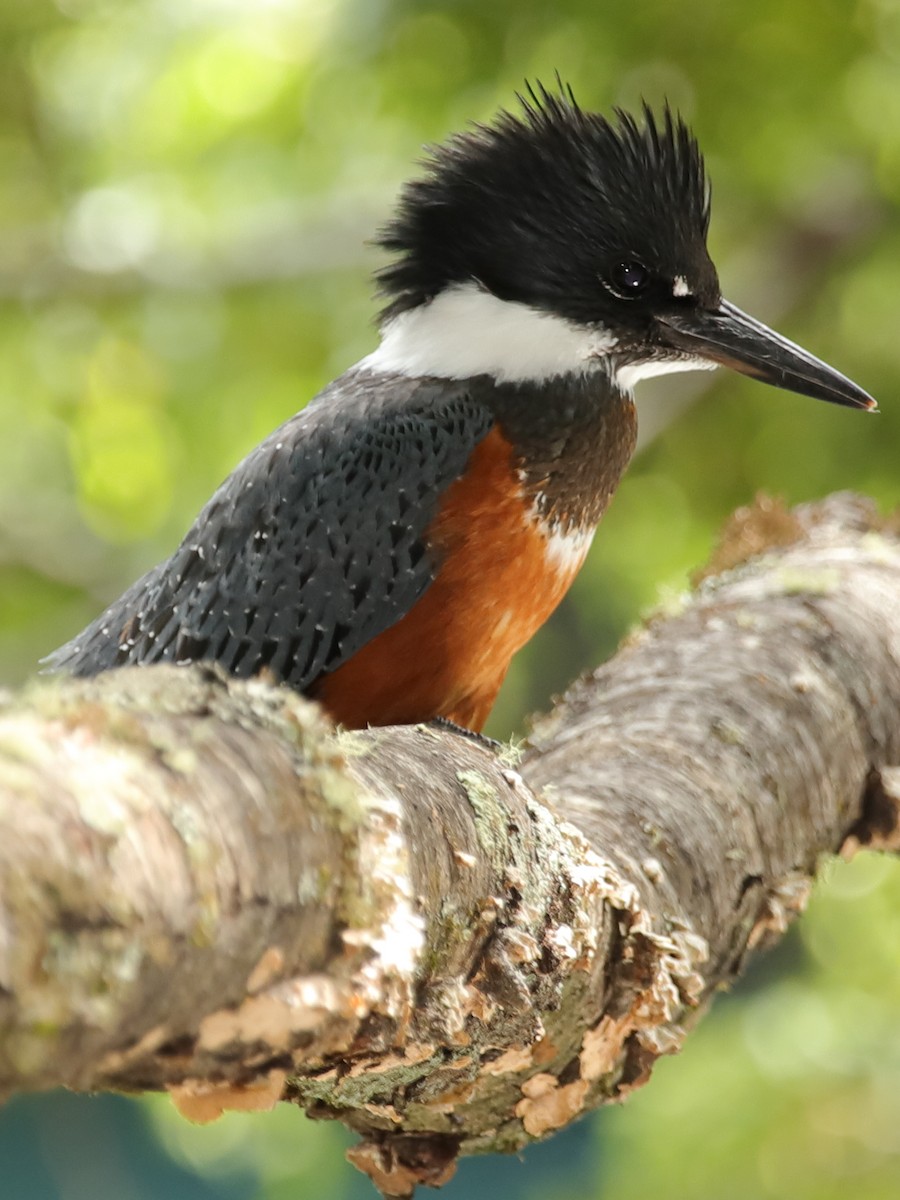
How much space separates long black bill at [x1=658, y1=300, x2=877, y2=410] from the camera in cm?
240

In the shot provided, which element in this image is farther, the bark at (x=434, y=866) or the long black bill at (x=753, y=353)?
the long black bill at (x=753, y=353)

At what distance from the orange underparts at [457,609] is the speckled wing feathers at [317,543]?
0.09 ft

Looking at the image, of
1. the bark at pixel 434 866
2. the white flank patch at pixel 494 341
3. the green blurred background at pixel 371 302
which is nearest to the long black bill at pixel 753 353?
the white flank patch at pixel 494 341

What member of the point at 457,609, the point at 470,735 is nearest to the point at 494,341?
the point at 457,609

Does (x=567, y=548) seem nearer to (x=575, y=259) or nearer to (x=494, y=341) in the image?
(x=494, y=341)

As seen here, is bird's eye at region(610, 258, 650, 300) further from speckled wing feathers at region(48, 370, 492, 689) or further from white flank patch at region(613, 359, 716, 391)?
speckled wing feathers at region(48, 370, 492, 689)

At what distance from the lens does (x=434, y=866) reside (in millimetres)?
1282

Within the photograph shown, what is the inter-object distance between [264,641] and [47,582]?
2.87 metres

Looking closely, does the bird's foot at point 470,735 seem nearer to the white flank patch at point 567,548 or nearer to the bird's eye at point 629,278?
the white flank patch at point 567,548

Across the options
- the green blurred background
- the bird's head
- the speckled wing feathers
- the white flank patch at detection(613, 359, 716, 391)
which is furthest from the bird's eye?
the green blurred background

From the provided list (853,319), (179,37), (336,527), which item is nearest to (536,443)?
(336,527)

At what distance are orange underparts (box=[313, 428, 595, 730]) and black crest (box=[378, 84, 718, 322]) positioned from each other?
0.35 metres

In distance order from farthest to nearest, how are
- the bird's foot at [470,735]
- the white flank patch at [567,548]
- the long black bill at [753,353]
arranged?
the long black bill at [753,353], the white flank patch at [567,548], the bird's foot at [470,735]

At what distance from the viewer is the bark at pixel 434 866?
2.67 ft
